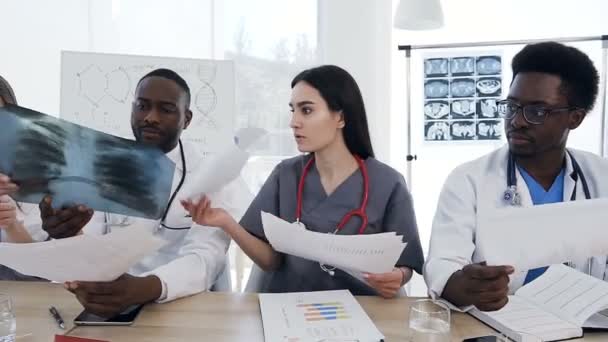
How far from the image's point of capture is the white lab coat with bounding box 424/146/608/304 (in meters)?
1.17

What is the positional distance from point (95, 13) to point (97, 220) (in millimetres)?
1727

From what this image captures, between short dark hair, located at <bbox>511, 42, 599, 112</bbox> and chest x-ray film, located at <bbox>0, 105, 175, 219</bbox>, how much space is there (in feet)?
3.22

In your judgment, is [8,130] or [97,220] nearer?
[8,130]

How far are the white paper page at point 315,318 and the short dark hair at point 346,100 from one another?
53cm

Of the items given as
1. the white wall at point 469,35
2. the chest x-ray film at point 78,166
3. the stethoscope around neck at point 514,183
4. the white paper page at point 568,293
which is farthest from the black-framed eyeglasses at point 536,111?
the white wall at point 469,35

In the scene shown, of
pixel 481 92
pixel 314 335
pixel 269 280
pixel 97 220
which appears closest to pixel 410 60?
pixel 481 92

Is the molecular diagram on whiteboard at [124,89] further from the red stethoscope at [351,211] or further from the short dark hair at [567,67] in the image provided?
the short dark hair at [567,67]

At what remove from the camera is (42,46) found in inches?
102

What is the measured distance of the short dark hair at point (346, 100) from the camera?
145 cm

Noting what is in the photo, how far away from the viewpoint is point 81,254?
855 mm

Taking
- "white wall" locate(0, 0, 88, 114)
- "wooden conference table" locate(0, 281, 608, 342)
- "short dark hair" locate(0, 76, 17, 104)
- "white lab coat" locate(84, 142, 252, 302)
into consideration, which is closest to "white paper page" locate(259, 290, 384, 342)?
"wooden conference table" locate(0, 281, 608, 342)

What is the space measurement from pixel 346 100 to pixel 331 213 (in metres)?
0.36

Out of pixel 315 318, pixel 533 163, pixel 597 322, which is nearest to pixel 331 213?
pixel 315 318

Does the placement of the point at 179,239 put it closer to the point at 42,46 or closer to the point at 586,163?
the point at 586,163
